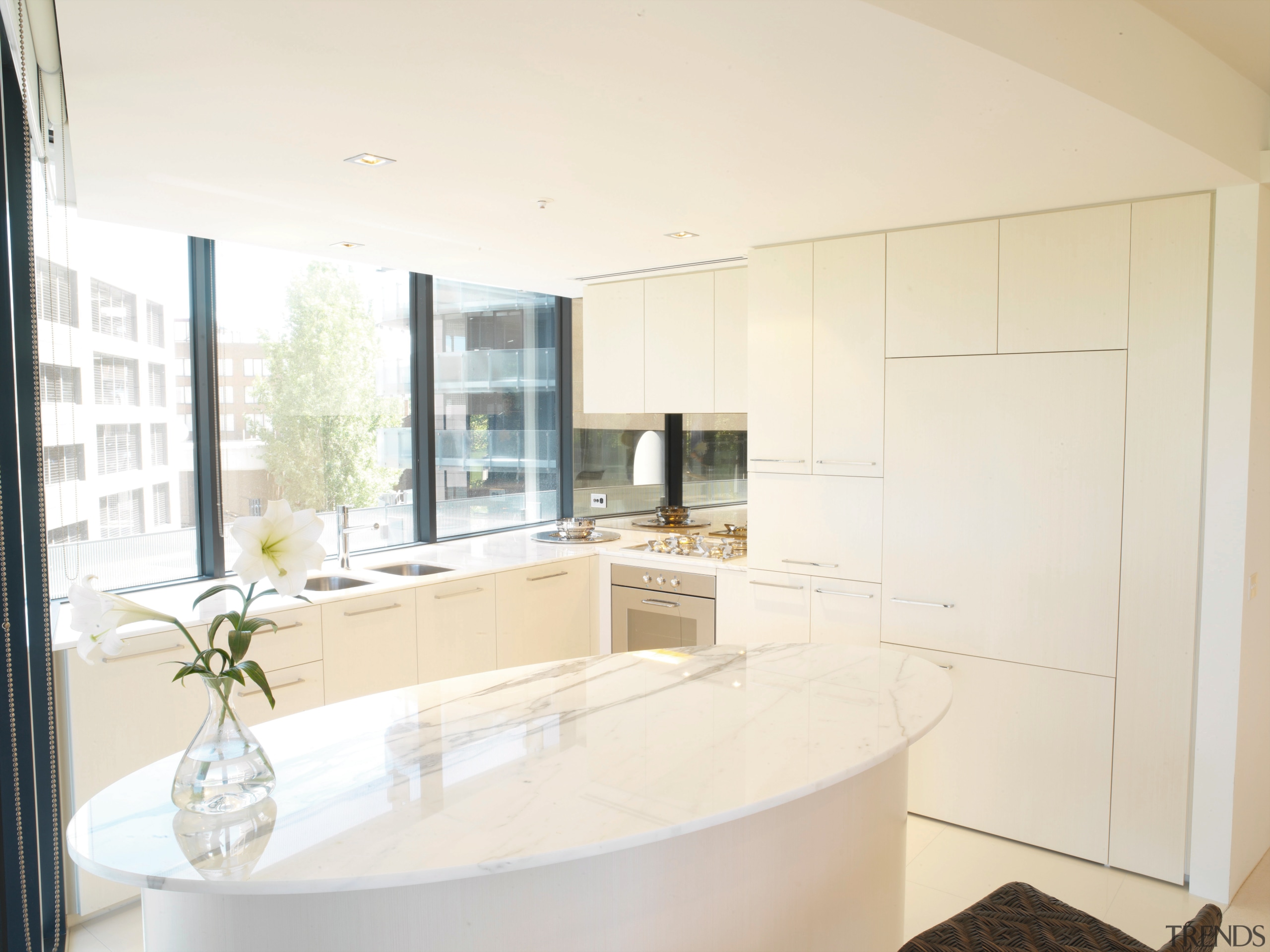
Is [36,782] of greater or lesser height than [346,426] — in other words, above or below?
below

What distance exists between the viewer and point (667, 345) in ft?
14.3

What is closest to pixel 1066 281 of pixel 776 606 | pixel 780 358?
pixel 780 358

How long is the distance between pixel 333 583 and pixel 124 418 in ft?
3.52

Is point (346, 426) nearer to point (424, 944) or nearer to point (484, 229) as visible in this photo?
point (484, 229)

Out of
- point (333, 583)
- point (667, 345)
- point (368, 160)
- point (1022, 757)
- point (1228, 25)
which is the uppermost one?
point (1228, 25)

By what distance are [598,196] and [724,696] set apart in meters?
1.74

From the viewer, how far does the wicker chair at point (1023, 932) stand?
1.68 meters

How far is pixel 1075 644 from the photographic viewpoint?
3025mm

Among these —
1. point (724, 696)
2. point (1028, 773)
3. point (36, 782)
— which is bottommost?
point (1028, 773)

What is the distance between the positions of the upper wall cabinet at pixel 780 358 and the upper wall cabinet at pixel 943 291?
375mm

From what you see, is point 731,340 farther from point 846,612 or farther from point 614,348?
point 846,612

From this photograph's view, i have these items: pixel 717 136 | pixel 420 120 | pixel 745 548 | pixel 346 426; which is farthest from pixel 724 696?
pixel 346 426

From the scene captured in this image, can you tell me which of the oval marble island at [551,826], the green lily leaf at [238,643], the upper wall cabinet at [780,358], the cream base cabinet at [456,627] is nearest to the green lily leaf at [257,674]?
the green lily leaf at [238,643]

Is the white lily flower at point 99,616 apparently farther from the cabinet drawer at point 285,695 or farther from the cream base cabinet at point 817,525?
the cream base cabinet at point 817,525
